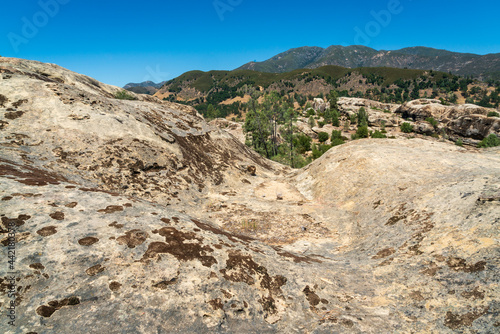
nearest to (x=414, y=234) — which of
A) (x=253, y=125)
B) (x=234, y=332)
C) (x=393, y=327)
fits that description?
(x=393, y=327)

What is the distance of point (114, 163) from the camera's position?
14805 millimetres

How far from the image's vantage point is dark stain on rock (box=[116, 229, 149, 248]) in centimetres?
679

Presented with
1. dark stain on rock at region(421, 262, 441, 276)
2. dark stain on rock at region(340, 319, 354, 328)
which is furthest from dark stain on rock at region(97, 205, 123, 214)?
dark stain on rock at region(421, 262, 441, 276)

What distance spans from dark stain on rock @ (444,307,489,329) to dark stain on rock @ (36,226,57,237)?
412 inches

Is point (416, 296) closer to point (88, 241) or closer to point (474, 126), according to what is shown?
point (88, 241)

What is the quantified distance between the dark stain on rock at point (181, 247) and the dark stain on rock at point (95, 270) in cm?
104

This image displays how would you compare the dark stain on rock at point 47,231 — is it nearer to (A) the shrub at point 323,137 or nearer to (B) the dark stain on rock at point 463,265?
(B) the dark stain on rock at point 463,265

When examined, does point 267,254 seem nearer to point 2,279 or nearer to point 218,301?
point 218,301

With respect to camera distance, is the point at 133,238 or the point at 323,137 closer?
the point at 133,238

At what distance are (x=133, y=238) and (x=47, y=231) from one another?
2.20 metres

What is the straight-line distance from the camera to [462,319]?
5.43 m

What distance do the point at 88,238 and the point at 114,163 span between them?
952cm

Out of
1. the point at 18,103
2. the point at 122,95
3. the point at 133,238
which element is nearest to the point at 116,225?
the point at 133,238

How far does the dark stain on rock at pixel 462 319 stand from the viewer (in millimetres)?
5301
